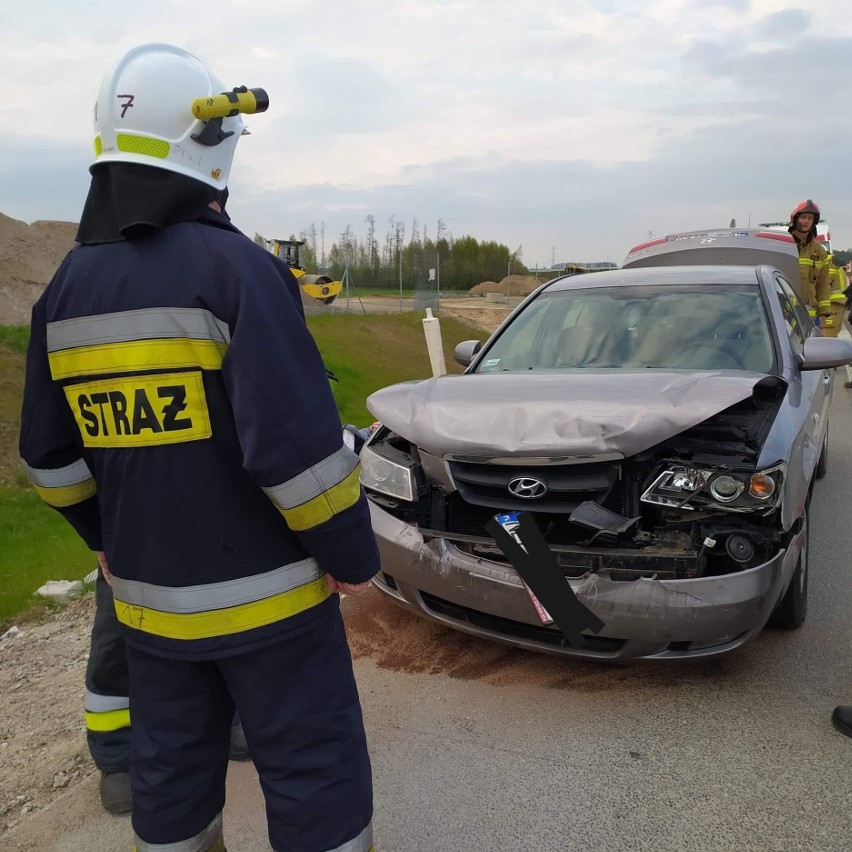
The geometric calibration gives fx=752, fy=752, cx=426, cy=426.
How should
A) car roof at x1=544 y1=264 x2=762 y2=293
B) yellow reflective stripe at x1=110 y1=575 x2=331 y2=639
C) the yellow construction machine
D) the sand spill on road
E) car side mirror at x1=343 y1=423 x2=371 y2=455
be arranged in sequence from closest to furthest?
yellow reflective stripe at x1=110 y1=575 x2=331 y2=639
the sand spill on road
car side mirror at x1=343 y1=423 x2=371 y2=455
car roof at x1=544 y1=264 x2=762 y2=293
the yellow construction machine

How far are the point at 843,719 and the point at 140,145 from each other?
9.76ft

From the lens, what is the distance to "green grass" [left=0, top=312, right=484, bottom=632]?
5.42 meters

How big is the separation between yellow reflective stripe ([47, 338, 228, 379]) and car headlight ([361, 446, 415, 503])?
1.77m

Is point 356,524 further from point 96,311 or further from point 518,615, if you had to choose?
point 518,615

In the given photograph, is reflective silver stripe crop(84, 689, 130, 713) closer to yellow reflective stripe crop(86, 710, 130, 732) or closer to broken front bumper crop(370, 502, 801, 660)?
yellow reflective stripe crop(86, 710, 130, 732)

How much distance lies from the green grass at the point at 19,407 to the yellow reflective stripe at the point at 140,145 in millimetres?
3710

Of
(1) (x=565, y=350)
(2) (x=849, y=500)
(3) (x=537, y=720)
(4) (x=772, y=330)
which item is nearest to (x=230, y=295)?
(3) (x=537, y=720)

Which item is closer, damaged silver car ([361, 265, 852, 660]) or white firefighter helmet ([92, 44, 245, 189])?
white firefighter helmet ([92, 44, 245, 189])

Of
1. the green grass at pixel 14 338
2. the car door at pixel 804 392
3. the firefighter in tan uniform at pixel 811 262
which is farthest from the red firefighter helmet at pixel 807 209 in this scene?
the green grass at pixel 14 338

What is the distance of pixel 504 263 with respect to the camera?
6347 cm

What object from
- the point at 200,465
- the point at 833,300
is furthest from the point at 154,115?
the point at 833,300

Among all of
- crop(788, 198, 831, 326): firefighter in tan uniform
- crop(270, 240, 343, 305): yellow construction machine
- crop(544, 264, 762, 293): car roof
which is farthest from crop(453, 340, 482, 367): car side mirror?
crop(270, 240, 343, 305): yellow construction machine

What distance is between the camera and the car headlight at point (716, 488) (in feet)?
9.40

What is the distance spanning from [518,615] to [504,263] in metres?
62.5
